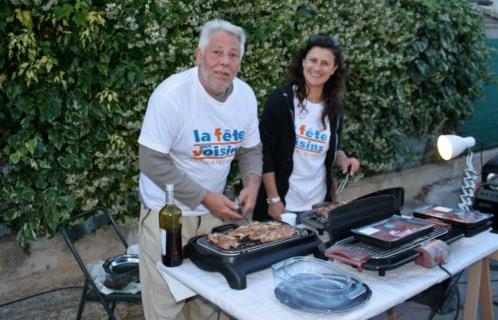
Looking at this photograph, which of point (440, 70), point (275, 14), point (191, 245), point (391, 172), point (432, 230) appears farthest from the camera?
point (391, 172)

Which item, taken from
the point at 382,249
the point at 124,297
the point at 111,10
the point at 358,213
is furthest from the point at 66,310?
the point at 382,249

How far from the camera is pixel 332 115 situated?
10.4ft

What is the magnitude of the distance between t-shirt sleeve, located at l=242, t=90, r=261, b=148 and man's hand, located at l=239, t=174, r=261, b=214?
0.60ft

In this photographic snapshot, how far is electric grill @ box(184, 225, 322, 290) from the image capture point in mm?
2049

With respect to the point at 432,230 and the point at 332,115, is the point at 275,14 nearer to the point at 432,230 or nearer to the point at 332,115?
the point at 332,115

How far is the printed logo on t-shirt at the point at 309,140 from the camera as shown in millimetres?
3143

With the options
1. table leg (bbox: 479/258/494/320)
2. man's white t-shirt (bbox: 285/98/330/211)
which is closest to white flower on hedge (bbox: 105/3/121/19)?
man's white t-shirt (bbox: 285/98/330/211)

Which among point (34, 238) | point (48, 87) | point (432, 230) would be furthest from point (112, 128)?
point (432, 230)

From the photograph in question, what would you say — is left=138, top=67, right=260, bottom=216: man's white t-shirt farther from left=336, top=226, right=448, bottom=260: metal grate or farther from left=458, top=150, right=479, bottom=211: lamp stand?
left=458, top=150, right=479, bottom=211: lamp stand

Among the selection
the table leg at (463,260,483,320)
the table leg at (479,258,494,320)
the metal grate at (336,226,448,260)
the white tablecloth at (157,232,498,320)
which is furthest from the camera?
the table leg at (479,258,494,320)

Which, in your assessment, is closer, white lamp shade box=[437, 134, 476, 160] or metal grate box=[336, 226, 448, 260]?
metal grate box=[336, 226, 448, 260]

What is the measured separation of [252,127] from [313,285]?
3.46 feet

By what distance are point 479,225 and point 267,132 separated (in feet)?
4.28

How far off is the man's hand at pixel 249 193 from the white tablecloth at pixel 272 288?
0.48 metres
